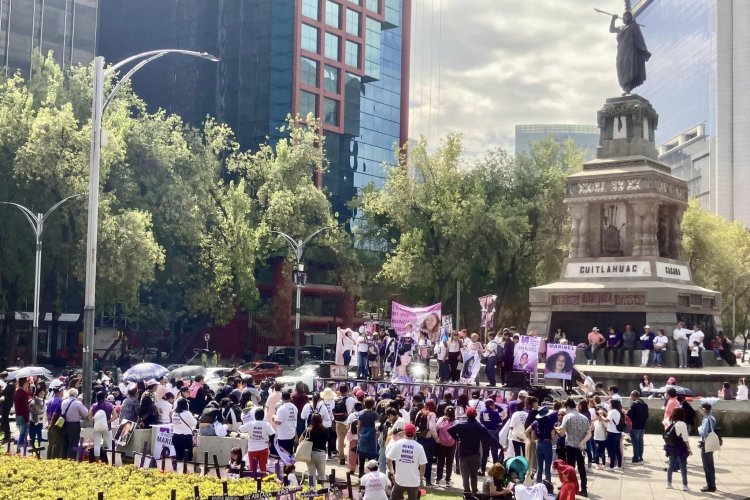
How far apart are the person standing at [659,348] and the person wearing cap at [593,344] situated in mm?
1849

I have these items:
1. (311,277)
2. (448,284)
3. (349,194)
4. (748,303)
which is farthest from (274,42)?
(748,303)

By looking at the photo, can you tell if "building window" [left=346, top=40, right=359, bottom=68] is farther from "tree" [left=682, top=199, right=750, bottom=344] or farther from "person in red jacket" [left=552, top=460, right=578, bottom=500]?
"person in red jacket" [left=552, top=460, right=578, bottom=500]

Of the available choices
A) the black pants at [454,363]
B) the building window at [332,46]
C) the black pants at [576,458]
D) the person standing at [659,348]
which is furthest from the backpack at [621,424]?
the building window at [332,46]

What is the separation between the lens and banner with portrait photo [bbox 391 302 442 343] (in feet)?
104

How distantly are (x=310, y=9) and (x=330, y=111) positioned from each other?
9.64m

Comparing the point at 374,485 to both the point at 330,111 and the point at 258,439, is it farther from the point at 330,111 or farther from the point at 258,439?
the point at 330,111

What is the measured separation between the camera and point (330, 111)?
92.1 meters

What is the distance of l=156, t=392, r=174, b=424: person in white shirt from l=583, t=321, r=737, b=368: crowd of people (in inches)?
659

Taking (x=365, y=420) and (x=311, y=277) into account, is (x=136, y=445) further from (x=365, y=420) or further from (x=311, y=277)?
(x=311, y=277)

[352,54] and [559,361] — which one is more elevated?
[352,54]

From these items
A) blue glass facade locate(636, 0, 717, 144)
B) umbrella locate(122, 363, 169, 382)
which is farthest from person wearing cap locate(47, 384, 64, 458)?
blue glass facade locate(636, 0, 717, 144)

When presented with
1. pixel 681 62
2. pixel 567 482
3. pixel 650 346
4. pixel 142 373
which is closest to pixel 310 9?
pixel 650 346

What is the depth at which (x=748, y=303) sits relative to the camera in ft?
259

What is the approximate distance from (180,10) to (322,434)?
86.0 m
